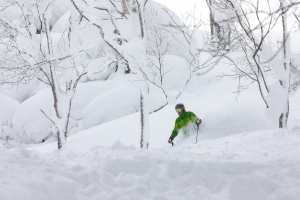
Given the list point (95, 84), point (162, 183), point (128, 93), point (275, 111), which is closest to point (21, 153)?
point (162, 183)

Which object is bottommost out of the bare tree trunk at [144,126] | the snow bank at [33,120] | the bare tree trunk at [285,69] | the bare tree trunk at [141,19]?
the snow bank at [33,120]

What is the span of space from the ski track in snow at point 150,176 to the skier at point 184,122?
4.10 metres

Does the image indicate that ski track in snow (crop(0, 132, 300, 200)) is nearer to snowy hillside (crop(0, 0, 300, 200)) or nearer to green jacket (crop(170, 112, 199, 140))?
snowy hillside (crop(0, 0, 300, 200))

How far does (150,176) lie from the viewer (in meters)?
4.29

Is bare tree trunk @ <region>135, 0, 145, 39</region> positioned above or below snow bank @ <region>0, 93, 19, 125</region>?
above

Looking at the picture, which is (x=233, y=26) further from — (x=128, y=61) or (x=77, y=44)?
(x=77, y=44)

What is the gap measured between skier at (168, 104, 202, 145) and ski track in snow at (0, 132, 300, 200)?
4.10 meters

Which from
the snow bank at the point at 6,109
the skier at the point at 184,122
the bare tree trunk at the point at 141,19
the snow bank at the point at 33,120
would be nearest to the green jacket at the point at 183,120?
the skier at the point at 184,122

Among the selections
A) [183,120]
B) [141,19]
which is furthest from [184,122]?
[141,19]

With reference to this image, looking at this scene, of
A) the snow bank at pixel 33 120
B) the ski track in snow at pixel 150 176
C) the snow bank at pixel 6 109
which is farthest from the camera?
the snow bank at pixel 6 109

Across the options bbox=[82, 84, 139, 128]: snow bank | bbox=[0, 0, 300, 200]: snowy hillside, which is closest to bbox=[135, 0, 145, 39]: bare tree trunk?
bbox=[0, 0, 300, 200]: snowy hillside

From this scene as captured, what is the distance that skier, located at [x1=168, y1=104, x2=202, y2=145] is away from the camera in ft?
30.9

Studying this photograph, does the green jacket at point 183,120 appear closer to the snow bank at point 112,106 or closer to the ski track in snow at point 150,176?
the ski track in snow at point 150,176

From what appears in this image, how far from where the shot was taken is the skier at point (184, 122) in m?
9.41
